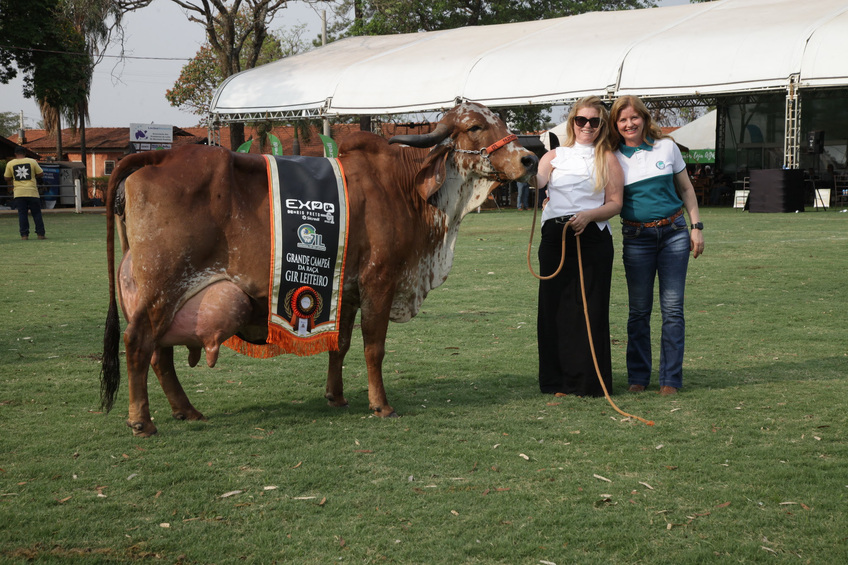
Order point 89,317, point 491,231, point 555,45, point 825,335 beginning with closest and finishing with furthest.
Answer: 1. point 825,335
2. point 89,317
3. point 491,231
4. point 555,45

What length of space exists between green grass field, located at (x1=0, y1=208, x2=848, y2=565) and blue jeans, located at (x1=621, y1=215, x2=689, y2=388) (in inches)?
8.2

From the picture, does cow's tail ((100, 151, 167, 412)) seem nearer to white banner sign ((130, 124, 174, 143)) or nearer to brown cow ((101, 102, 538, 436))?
brown cow ((101, 102, 538, 436))

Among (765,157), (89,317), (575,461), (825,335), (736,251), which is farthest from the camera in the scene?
(765,157)

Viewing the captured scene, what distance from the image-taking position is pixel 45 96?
34188 millimetres

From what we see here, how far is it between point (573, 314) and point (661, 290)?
71 centimetres

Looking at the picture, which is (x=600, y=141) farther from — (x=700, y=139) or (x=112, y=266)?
(x=700, y=139)

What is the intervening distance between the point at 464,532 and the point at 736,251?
13.0 m

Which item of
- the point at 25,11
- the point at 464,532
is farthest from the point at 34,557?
the point at 25,11

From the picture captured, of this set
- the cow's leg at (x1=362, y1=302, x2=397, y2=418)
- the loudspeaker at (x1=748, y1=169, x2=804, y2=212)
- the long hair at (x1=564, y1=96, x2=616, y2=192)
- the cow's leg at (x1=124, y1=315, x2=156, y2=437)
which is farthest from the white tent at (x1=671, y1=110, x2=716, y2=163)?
the cow's leg at (x1=124, y1=315, x2=156, y2=437)

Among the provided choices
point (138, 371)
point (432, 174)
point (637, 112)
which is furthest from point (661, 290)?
point (138, 371)

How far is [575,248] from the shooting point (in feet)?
20.6

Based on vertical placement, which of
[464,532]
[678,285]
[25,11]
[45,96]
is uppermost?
[25,11]

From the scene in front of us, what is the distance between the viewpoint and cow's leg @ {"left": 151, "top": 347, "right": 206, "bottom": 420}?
5.59 metres

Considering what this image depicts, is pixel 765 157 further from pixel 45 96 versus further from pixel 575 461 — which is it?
pixel 575 461
